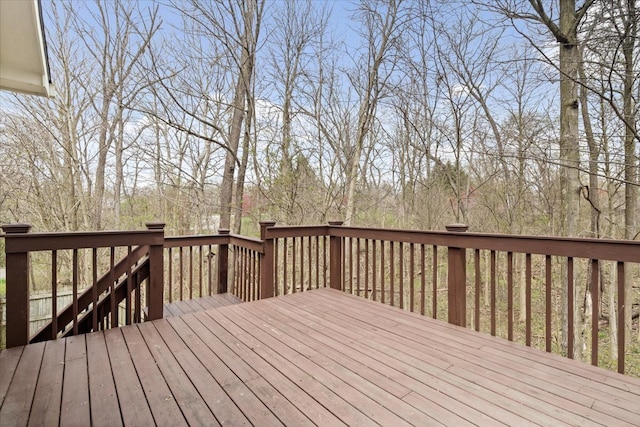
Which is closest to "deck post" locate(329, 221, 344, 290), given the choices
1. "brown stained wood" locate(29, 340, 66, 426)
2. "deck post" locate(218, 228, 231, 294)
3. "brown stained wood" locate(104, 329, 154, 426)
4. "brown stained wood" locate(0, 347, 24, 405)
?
"deck post" locate(218, 228, 231, 294)

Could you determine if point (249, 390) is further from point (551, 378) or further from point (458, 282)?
point (458, 282)

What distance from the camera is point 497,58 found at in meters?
6.67

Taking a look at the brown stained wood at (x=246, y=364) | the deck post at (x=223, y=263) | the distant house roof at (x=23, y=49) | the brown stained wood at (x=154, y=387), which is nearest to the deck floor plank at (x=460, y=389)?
the brown stained wood at (x=246, y=364)

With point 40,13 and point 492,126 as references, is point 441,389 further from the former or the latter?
point 492,126

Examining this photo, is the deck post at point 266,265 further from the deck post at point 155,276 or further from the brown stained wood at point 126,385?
the brown stained wood at point 126,385

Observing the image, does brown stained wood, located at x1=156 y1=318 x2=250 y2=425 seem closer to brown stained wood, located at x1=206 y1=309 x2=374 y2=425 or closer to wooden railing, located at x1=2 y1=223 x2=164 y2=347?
brown stained wood, located at x1=206 y1=309 x2=374 y2=425

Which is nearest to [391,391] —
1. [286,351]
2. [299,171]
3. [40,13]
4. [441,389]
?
[441,389]

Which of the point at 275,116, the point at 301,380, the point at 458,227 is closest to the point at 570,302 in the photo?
the point at 458,227

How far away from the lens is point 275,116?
701cm

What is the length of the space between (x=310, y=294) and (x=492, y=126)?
225 inches

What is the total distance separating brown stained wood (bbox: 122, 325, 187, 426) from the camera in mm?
1600

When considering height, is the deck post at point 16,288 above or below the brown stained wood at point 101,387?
above

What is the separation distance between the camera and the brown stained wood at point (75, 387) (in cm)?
159

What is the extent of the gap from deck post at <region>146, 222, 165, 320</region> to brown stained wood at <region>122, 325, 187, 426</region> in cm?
45
